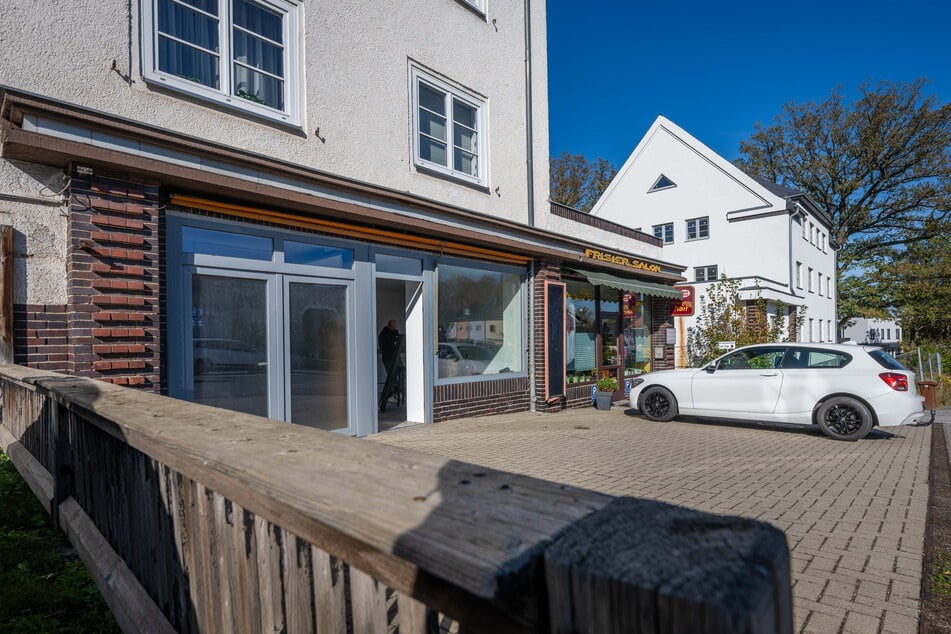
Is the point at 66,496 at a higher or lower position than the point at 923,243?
lower

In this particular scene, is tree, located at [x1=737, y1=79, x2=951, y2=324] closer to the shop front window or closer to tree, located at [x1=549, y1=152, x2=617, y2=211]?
tree, located at [x1=549, y1=152, x2=617, y2=211]

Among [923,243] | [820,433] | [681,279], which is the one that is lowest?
[820,433]

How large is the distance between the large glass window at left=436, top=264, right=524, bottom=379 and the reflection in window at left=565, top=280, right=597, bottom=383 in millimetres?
1573

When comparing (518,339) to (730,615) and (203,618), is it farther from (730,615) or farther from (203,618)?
(730,615)

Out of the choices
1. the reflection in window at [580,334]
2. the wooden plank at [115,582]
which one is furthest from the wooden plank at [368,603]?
the reflection in window at [580,334]

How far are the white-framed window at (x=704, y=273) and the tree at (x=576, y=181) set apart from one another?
11.7m

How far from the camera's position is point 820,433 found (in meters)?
9.87

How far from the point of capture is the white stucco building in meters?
5.37

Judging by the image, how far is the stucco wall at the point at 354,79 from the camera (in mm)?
5598

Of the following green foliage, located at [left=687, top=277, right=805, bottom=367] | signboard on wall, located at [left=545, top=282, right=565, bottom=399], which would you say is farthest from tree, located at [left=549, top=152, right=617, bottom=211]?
signboard on wall, located at [left=545, top=282, right=565, bottom=399]

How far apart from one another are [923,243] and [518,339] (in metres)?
37.4

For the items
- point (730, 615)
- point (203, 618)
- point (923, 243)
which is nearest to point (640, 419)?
point (203, 618)

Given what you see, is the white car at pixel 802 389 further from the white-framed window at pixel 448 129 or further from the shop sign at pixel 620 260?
the white-framed window at pixel 448 129

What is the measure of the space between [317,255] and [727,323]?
548 inches
